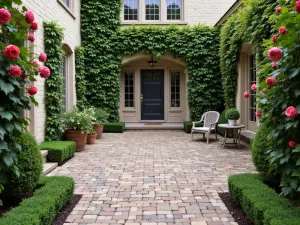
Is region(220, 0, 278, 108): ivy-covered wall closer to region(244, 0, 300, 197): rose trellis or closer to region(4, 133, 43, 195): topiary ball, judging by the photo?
region(244, 0, 300, 197): rose trellis

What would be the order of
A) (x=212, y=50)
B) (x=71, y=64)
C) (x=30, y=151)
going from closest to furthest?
(x=30, y=151) < (x=71, y=64) < (x=212, y=50)

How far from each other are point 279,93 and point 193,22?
35.5 ft

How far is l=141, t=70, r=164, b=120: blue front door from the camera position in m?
14.3

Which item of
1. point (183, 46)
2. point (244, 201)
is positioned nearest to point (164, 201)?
point (244, 201)

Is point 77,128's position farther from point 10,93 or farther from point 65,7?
point 10,93

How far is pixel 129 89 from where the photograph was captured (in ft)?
46.8

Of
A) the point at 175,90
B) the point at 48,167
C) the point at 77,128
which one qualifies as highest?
the point at 175,90

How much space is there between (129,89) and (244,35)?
21.7ft

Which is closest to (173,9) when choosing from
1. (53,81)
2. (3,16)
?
(53,81)

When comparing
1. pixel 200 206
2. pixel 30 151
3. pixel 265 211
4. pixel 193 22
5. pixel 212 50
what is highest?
pixel 193 22

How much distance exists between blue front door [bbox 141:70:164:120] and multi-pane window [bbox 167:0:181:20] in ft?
→ 7.57

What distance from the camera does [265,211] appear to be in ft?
9.80

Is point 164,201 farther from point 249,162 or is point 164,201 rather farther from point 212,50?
point 212,50

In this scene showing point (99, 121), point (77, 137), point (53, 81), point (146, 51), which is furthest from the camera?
point (146, 51)
